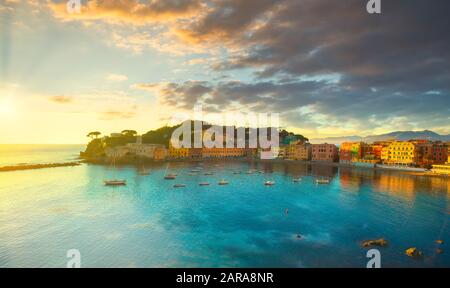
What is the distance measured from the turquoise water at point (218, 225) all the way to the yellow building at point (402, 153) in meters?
38.0

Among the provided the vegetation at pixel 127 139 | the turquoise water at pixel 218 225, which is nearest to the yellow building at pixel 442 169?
the turquoise water at pixel 218 225

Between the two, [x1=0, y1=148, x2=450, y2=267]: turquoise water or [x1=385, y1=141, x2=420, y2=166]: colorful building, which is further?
[x1=385, y1=141, x2=420, y2=166]: colorful building

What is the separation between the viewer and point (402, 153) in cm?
8544

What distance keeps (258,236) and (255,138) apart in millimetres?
126841

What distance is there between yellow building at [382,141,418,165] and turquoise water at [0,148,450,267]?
37962 millimetres

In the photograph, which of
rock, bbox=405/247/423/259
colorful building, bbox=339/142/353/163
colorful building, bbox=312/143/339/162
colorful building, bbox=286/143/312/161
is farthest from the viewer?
colorful building, bbox=286/143/312/161

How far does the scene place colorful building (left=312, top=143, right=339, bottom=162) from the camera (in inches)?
3981

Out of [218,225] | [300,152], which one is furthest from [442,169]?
[218,225]

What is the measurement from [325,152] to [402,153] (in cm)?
2411

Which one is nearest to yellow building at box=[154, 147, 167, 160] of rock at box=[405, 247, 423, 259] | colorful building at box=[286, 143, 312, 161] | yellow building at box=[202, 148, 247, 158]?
yellow building at box=[202, 148, 247, 158]

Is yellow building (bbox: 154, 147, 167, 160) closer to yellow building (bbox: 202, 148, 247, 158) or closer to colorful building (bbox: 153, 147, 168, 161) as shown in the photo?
colorful building (bbox: 153, 147, 168, 161)

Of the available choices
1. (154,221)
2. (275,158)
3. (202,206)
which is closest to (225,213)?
(202,206)

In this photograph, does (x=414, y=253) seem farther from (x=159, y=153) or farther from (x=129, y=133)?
(x=129, y=133)

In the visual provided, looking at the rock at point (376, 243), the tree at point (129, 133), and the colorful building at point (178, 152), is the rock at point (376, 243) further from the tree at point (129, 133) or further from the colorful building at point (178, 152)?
the tree at point (129, 133)
